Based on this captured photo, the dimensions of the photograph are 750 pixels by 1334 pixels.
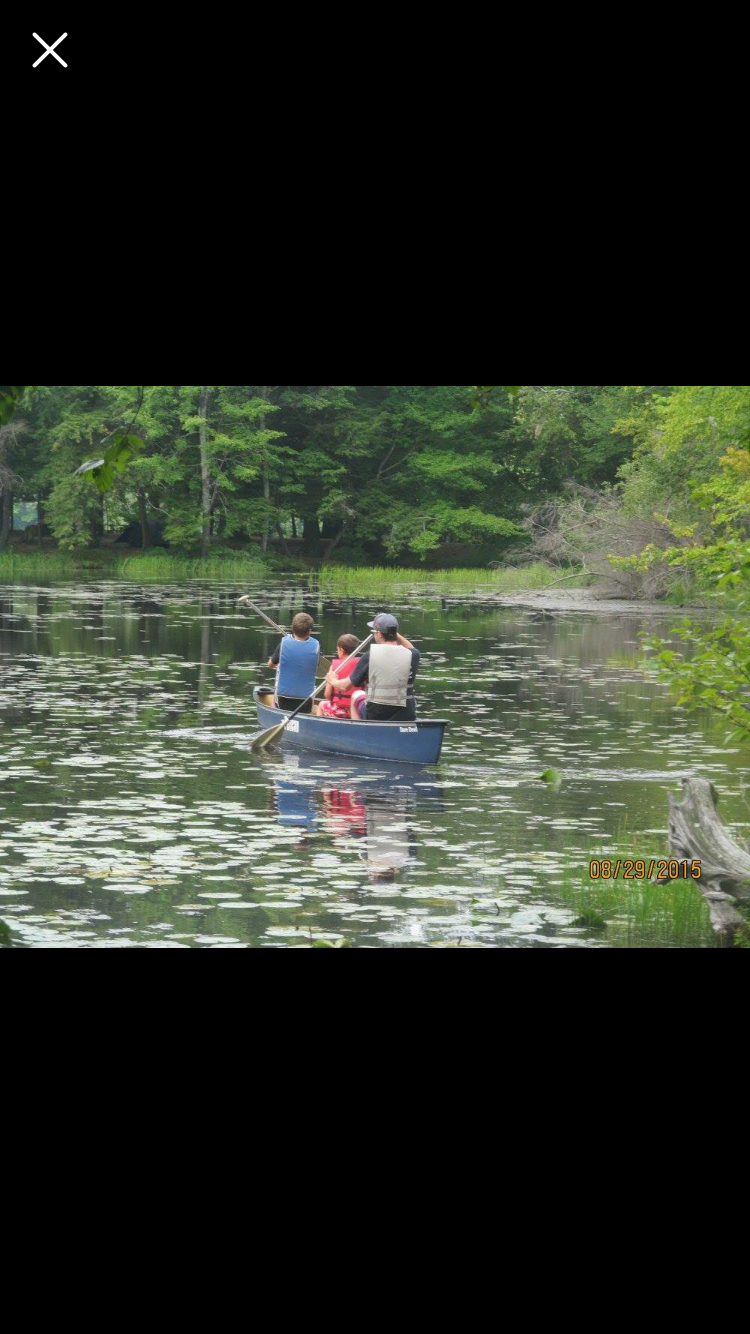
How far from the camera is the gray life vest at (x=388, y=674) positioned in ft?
47.6

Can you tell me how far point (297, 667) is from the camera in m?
16.3

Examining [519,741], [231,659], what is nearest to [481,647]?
[231,659]

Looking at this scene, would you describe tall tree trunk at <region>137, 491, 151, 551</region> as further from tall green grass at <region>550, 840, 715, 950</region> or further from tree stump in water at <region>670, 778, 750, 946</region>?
tree stump in water at <region>670, 778, 750, 946</region>

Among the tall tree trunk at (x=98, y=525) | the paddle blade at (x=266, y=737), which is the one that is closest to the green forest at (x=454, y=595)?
the tall tree trunk at (x=98, y=525)

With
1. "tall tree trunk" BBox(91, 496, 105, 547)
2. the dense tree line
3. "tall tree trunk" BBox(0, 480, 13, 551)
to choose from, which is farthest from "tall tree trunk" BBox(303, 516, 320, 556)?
"tall tree trunk" BBox(0, 480, 13, 551)

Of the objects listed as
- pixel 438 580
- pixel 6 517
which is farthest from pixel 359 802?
pixel 6 517

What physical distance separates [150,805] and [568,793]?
315 centimetres

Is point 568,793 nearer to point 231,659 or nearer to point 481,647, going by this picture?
point 231,659

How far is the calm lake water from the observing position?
A: 870 centimetres

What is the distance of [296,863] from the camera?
414 inches

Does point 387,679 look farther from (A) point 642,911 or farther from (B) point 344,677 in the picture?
(A) point 642,911

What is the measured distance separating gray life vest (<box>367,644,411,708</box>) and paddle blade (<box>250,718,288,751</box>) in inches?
39.9
